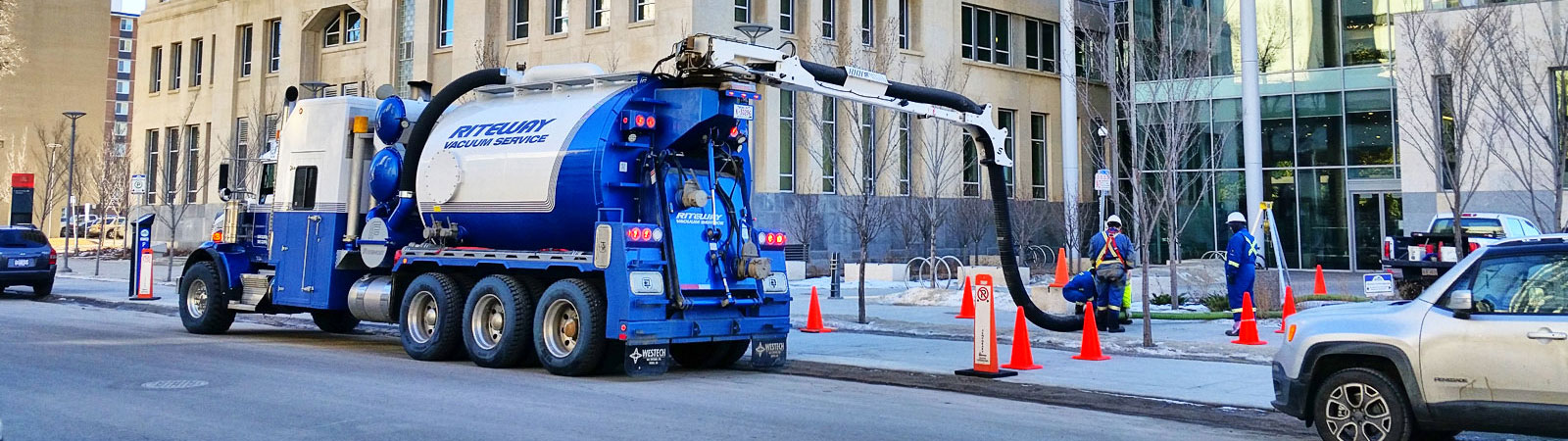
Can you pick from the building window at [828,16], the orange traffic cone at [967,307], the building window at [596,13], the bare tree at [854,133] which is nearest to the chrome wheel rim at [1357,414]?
the orange traffic cone at [967,307]

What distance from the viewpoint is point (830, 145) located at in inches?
1422

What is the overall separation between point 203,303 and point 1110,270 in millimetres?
11832

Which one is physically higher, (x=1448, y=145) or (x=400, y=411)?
(x=1448, y=145)

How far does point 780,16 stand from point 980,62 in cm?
826

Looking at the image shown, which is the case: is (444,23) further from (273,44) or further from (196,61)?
(196,61)

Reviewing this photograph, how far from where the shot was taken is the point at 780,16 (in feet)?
115

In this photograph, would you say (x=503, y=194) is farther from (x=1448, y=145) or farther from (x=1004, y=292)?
(x=1448, y=145)

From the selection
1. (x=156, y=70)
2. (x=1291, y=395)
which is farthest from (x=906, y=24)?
(x=156, y=70)

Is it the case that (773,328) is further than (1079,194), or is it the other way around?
(1079,194)

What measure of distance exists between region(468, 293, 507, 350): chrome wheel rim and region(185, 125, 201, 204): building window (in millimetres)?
42804

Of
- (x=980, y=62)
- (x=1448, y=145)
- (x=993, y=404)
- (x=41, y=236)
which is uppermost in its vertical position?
(x=980, y=62)

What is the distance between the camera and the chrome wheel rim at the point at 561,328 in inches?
461

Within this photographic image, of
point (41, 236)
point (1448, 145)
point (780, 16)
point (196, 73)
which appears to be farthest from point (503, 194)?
point (196, 73)

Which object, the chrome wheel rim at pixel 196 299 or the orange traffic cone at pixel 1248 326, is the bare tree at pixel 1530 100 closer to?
the orange traffic cone at pixel 1248 326
